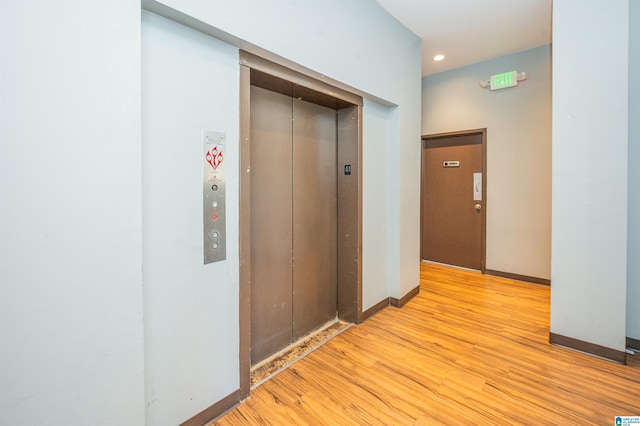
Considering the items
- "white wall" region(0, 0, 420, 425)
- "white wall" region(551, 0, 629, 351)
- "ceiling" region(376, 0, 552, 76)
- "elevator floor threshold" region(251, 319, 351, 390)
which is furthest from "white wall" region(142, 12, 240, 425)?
"white wall" region(551, 0, 629, 351)

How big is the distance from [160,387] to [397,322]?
2.19 m

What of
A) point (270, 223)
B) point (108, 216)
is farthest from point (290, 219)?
point (108, 216)

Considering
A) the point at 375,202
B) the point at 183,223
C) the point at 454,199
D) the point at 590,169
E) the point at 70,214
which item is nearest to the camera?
the point at 70,214

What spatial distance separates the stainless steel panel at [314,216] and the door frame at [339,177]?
83 millimetres

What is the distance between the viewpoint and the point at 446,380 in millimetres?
2105

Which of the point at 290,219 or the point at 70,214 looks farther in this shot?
the point at 290,219

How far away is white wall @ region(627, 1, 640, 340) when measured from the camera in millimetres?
2529

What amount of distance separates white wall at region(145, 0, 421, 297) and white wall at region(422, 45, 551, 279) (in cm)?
140

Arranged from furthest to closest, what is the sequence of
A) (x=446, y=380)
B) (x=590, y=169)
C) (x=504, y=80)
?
(x=504, y=80) < (x=590, y=169) < (x=446, y=380)

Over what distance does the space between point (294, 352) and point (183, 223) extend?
1.51 metres

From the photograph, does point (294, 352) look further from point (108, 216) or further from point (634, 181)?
point (634, 181)

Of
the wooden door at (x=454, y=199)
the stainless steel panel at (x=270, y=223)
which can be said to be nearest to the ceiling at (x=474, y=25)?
the wooden door at (x=454, y=199)

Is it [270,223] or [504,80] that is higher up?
[504,80]

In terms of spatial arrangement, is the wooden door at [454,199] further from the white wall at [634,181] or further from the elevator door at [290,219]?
the elevator door at [290,219]
